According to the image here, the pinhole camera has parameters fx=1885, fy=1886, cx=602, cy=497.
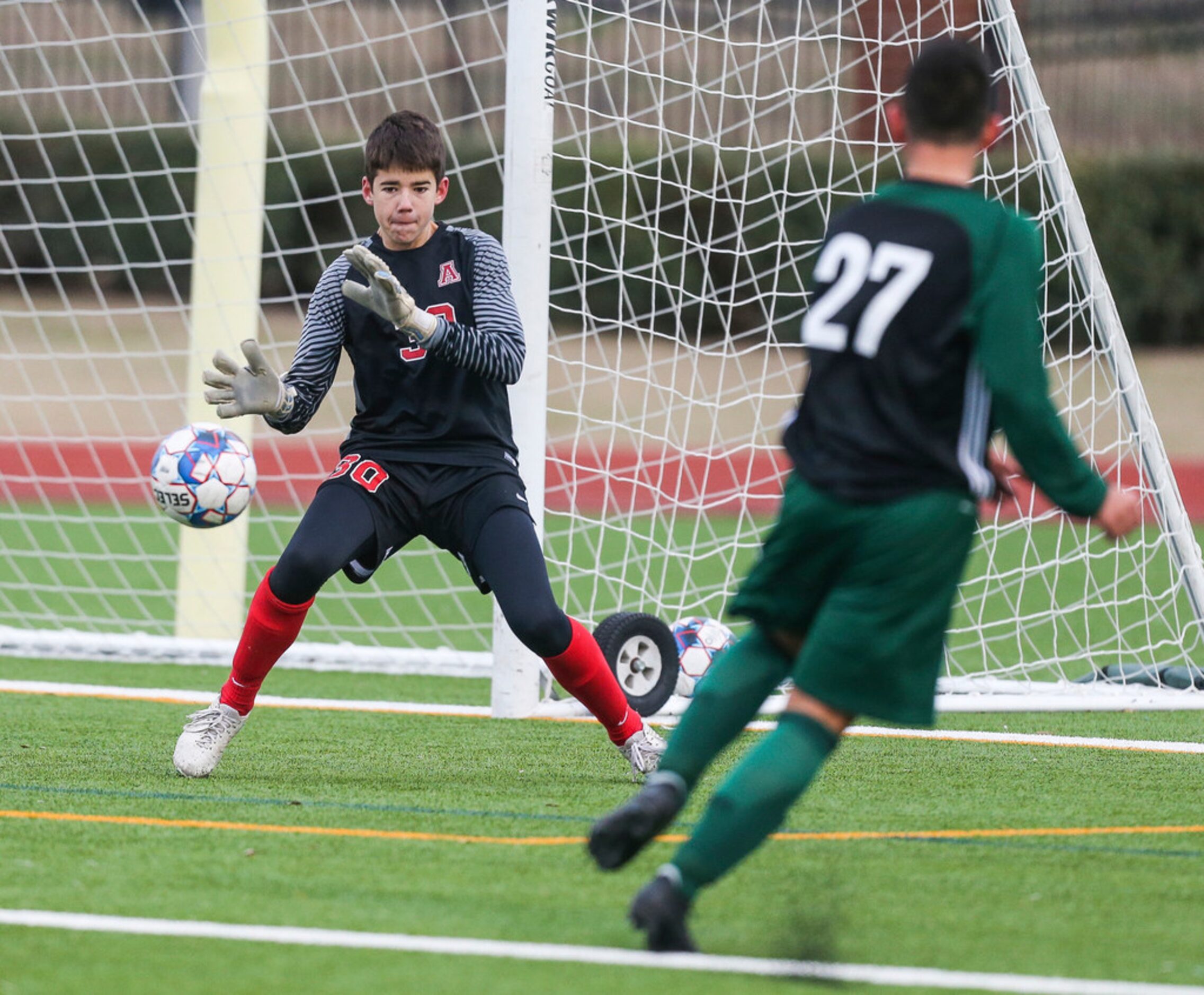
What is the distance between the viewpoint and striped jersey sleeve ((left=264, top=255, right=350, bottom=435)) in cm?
480

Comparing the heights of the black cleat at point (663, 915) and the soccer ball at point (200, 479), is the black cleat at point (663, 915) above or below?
below

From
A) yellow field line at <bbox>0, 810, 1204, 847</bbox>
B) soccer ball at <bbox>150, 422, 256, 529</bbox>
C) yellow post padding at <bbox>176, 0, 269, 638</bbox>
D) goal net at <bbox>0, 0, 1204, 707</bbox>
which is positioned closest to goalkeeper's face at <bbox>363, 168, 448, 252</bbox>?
soccer ball at <bbox>150, 422, 256, 529</bbox>

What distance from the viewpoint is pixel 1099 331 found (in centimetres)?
675

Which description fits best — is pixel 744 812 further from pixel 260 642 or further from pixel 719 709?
pixel 260 642

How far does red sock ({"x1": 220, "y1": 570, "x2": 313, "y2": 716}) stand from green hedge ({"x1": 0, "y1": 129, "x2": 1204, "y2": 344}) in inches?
140

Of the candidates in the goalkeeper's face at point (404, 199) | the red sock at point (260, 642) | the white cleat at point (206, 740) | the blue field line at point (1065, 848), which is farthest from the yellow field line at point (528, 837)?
the goalkeeper's face at point (404, 199)

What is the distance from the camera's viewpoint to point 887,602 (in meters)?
3.07

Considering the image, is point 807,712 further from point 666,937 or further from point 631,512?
point 631,512

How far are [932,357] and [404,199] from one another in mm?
1994

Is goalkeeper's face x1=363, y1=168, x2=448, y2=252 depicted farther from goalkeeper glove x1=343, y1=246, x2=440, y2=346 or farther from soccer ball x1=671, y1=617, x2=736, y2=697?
soccer ball x1=671, y1=617, x2=736, y2=697

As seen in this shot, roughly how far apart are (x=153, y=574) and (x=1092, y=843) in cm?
725

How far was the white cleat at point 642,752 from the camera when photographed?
16.1 feet

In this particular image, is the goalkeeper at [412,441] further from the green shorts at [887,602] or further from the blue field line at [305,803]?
the green shorts at [887,602]

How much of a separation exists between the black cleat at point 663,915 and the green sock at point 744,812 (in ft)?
0.10
